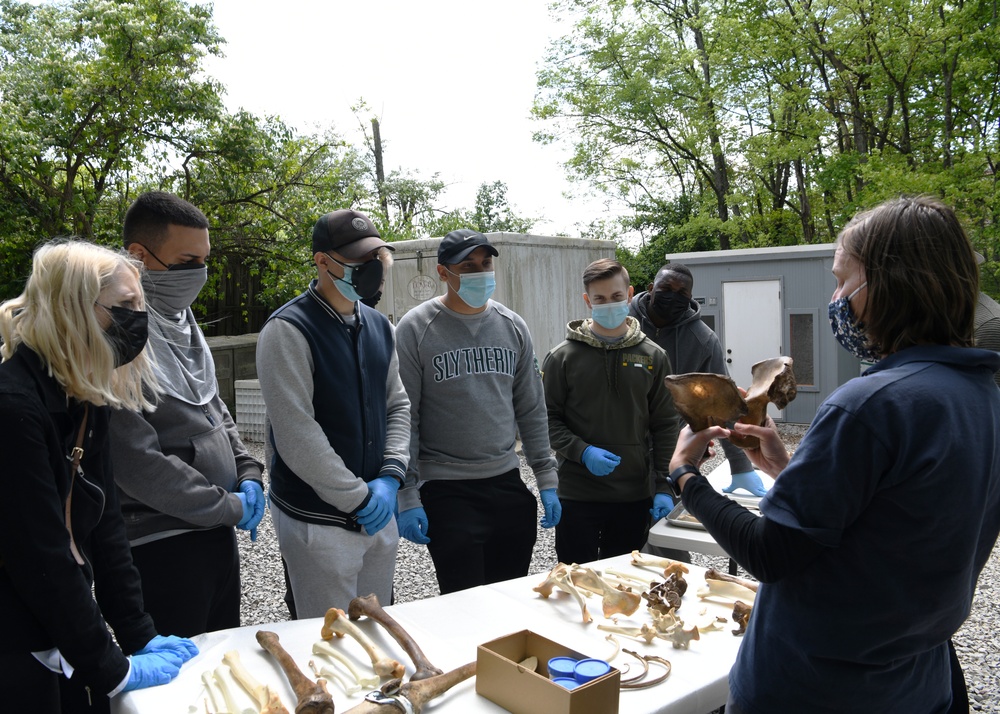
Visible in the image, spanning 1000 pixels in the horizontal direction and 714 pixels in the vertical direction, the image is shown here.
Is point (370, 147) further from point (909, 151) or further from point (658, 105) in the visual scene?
point (909, 151)

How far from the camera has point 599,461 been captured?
3.38 m

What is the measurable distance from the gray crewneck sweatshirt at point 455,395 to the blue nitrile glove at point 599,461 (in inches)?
14.5

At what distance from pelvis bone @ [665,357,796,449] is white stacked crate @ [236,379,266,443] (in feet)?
28.0

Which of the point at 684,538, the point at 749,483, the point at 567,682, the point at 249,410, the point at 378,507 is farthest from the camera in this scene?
the point at 249,410

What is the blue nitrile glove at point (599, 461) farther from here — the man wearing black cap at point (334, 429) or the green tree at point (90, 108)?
the green tree at point (90, 108)

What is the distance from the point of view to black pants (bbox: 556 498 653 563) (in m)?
3.57

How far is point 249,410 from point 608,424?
293 inches

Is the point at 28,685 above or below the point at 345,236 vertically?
below

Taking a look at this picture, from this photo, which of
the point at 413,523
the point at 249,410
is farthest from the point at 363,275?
the point at 249,410

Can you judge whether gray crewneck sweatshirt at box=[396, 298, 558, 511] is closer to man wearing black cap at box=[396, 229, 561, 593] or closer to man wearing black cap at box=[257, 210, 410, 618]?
man wearing black cap at box=[396, 229, 561, 593]

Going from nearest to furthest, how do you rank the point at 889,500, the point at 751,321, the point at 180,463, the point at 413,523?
the point at 889,500 < the point at 180,463 < the point at 413,523 < the point at 751,321

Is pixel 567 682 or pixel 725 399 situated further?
pixel 725 399

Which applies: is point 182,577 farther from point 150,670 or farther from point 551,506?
point 551,506

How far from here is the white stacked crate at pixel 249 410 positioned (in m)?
9.80
